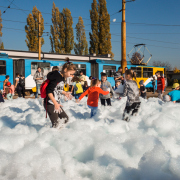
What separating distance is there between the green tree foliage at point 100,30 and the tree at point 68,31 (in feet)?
11.9

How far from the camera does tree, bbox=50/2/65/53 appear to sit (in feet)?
117

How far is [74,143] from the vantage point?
3543 mm

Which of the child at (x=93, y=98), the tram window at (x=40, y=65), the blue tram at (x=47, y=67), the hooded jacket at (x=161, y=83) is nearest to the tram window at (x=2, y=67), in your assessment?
the blue tram at (x=47, y=67)

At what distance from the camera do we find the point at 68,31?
1438 inches

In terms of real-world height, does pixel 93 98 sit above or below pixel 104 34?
below

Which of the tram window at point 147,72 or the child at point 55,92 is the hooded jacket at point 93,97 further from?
the tram window at point 147,72

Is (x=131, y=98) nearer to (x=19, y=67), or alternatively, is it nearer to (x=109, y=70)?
(x=19, y=67)

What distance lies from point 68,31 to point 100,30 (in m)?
5.76

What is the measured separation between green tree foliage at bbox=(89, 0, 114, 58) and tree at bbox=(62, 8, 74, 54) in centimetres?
364

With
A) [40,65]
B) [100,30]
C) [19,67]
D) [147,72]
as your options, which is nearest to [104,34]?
[100,30]

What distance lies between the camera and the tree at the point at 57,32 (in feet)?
117

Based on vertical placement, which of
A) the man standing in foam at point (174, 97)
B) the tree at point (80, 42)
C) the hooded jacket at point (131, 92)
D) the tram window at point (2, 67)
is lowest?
the man standing in foam at point (174, 97)

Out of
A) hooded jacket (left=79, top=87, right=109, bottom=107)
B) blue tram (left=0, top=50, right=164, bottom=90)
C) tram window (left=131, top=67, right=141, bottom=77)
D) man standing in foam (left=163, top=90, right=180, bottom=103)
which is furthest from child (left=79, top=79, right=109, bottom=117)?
tram window (left=131, top=67, right=141, bottom=77)

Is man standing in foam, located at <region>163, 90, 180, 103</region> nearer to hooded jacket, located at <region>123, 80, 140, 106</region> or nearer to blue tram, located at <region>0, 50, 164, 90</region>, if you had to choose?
hooded jacket, located at <region>123, 80, 140, 106</region>
